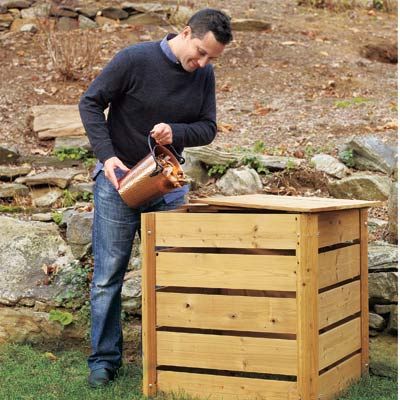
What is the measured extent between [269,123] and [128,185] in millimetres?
4132

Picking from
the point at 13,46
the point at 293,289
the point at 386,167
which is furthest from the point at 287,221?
the point at 13,46

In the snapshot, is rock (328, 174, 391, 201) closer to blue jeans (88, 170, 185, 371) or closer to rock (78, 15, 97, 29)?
blue jeans (88, 170, 185, 371)

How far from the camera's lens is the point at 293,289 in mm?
3621

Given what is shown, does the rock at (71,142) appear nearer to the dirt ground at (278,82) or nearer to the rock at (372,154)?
the dirt ground at (278,82)

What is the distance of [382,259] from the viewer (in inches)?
188

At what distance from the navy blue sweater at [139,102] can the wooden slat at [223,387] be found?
3.26 ft

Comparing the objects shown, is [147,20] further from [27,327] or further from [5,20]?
[27,327]

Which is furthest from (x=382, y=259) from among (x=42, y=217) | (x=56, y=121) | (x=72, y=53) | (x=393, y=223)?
(x=72, y=53)

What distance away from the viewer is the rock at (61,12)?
10.2 meters

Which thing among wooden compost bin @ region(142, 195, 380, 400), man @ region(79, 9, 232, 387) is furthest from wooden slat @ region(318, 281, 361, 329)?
man @ region(79, 9, 232, 387)

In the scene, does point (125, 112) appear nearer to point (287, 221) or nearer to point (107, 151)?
point (107, 151)

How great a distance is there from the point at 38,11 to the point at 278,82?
10.4 feet

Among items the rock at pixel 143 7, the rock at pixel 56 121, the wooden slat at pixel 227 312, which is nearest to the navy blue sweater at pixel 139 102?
the wooden slat at pixel 227 312

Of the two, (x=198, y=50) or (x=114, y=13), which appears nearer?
(x=198, y=50)
